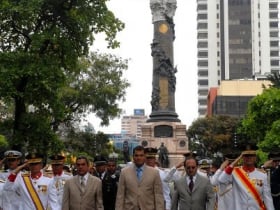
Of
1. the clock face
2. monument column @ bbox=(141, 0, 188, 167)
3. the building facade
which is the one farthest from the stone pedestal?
the building facade

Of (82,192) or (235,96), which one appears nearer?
(82,192)

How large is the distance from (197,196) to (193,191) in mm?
94

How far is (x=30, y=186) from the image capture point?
408 inches

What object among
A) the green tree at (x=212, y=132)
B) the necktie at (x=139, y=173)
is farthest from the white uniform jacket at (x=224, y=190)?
the green tree at (x=212, y=132)

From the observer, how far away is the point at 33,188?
1038cm

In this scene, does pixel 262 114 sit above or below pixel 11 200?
above

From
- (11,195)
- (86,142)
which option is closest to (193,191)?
(11,195)

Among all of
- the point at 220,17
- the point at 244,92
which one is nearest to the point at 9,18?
the point at 244,92

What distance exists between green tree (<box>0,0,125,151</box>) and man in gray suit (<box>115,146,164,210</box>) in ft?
44.5

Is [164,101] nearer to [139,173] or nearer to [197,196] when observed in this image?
[197,196]

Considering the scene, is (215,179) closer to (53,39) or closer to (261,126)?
(53,39)

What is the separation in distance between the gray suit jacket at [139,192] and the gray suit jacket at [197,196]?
0.47 metres

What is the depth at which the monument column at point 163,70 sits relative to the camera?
50.9 metres

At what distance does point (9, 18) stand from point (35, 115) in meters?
3.81
